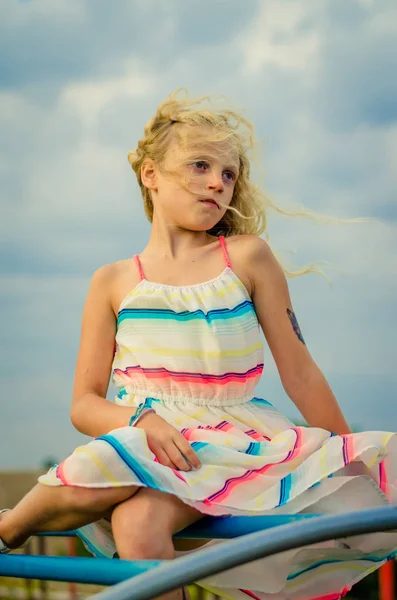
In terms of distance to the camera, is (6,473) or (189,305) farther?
(6,473)

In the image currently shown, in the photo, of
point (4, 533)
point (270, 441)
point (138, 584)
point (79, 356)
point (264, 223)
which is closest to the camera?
point (138, 584)

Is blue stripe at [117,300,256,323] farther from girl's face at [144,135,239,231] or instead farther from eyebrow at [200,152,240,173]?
eyebrow at [200,152,240,173]

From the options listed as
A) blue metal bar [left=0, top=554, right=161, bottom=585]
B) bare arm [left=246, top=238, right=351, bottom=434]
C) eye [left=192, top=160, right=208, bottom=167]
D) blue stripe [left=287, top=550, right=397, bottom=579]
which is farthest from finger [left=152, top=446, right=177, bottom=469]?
eye [left=192, top=160, right=208, bottom=167]

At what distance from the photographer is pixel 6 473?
563 centimetres

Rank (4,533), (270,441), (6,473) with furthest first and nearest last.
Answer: (6,473) → (270,441) → (4,533)

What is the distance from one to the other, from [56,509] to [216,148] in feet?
2.92

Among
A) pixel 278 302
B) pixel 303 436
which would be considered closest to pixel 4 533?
pixel 303 436

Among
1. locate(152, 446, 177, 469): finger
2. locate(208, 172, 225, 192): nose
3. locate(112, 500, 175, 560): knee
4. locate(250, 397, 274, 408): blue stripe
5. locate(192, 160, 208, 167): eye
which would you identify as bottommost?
locate(112, 500, 175, 560): knee

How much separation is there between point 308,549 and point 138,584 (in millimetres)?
555

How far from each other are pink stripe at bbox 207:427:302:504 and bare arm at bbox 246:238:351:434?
0.67 ft

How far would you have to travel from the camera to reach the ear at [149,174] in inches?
79.1

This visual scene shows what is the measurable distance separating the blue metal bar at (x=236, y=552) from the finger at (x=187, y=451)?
33 centimetres

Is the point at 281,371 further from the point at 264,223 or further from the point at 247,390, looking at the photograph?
the point at 264,223

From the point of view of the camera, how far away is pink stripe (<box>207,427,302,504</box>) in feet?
4.73
